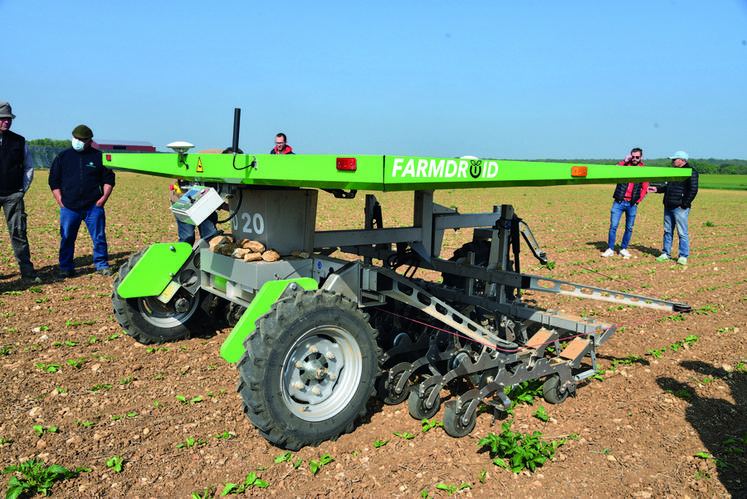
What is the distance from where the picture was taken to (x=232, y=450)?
3.47m

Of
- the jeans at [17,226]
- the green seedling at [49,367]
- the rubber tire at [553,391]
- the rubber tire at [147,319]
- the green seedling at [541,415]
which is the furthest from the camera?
the jeans at [17,226]

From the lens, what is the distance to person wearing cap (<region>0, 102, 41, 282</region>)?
721cm

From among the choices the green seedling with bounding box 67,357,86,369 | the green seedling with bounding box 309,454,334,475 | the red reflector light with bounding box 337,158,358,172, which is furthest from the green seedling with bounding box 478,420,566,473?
the green seedling with bounding box 67,357,86,369

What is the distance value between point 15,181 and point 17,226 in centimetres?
61

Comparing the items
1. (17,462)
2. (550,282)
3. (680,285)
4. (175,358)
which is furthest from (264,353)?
(680,285)

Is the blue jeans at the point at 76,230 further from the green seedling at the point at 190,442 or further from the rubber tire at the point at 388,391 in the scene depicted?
the rubber tire at the point at 388,391

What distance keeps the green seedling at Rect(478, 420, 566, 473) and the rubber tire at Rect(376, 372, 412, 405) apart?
2.50 ft

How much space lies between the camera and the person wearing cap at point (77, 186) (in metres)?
7.52

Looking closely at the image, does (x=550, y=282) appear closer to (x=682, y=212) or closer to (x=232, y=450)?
(x=232, y=450)

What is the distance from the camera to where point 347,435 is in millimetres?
3652

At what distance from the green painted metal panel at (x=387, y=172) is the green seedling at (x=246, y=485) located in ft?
5.77

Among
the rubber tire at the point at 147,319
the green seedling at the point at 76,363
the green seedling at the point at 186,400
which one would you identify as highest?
the rubber tire at the point at 147,319

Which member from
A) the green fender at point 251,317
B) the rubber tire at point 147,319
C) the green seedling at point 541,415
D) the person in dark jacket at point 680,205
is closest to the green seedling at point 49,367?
the rubber tire at point 147,319

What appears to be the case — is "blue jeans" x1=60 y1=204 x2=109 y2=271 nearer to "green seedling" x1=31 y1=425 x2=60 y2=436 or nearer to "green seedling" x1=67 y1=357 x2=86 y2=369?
"green seedling" x1=67 y1=357 x2=86 y2=369
